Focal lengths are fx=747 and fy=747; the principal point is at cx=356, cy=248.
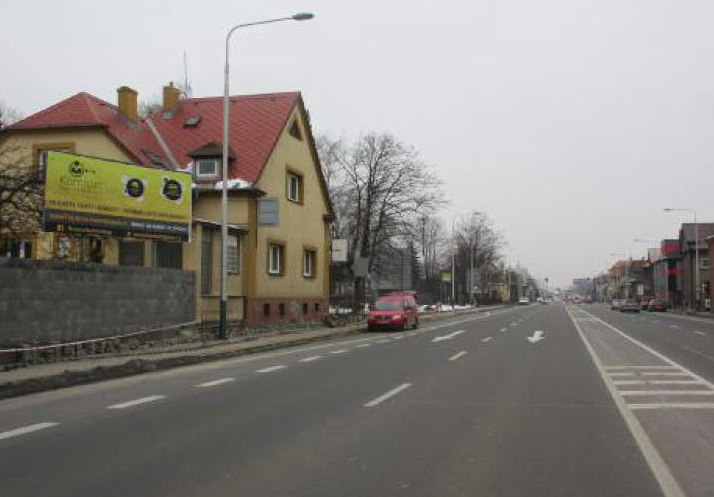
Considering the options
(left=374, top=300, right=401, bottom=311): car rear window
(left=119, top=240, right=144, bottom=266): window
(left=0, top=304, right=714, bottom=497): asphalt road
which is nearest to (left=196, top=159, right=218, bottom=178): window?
(left=119, top=240, right=144, bottom=266): window

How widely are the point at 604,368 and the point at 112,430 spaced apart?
11070 mm

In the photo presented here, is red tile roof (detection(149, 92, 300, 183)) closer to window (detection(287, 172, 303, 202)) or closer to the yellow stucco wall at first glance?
the yellow stucco wall

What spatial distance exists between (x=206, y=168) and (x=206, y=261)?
21.7ft

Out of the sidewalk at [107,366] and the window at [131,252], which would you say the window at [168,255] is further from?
the sidewalk at [107,366]

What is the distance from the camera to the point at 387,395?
11.6m

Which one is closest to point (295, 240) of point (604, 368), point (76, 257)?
point (76, 257)

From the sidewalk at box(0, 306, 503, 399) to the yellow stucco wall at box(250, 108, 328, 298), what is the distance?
26.7 ft

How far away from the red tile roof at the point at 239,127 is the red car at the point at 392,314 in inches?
329

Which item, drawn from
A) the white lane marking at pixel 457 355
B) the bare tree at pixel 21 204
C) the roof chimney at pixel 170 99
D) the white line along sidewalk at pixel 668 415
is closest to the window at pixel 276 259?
the roof chimney at pixel 170 99

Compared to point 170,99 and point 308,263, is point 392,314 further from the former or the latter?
point 170,99

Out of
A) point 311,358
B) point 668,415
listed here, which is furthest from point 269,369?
point 668,415

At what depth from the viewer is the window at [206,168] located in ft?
102

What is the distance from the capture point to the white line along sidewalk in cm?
655

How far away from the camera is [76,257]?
71.9ft
